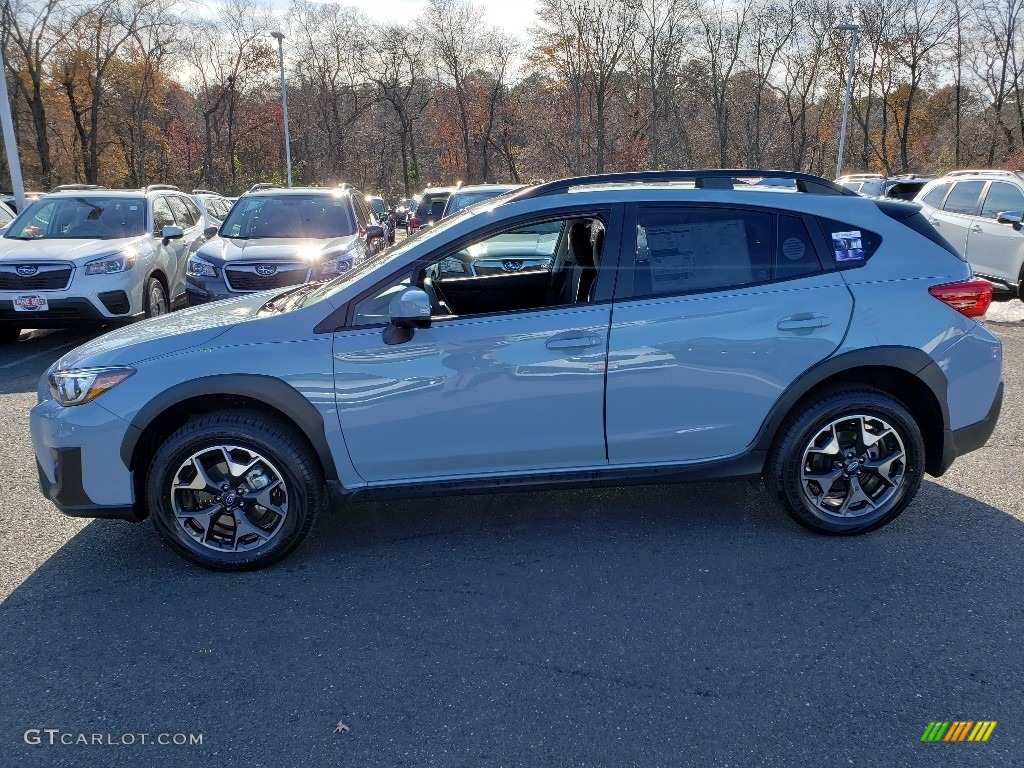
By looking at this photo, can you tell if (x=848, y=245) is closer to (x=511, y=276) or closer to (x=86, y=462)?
(x=511, y=276)

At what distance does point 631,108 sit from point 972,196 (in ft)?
115

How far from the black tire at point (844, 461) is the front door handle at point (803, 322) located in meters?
0.35

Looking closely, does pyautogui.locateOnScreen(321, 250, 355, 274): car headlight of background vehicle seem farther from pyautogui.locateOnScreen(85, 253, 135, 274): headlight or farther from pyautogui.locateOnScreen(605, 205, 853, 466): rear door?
pyautogui.locateOnScreen(605, 205, 853, 466): rear door

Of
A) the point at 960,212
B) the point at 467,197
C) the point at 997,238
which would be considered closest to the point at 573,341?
the point at 467,197

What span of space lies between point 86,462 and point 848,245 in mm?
Result: 3740

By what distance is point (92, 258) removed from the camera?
8523 millimetres

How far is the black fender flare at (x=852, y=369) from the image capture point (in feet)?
12.1

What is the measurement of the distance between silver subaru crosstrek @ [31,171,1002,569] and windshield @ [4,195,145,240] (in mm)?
6593

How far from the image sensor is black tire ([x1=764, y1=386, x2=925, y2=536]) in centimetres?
378

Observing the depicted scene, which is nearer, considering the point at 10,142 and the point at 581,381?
the point at 581,381

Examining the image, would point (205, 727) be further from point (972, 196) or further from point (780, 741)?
point (972, 196)

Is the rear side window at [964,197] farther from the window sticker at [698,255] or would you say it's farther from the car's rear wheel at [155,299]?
the car's rear wheel at [155,299]

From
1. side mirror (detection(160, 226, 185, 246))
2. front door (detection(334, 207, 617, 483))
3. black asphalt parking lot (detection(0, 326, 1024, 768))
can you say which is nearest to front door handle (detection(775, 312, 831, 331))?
front door (detection(334, 207, 617, 483))

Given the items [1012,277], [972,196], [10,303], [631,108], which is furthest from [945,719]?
A: [631,108]
